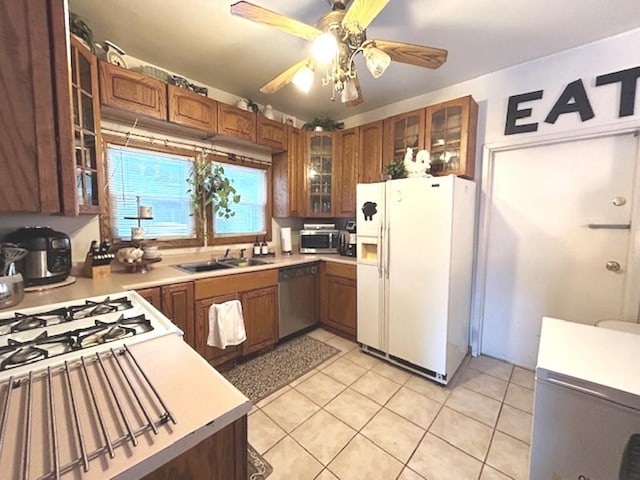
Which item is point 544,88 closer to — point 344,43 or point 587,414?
point 344,43


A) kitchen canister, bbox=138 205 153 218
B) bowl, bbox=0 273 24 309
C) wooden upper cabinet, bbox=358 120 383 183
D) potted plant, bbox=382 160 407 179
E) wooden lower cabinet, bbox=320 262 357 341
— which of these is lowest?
wooden lower cabinet, bbox=320 262 357 341

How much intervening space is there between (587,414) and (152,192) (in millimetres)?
3046

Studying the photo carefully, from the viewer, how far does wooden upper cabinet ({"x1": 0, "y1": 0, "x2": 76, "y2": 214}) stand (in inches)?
17.4

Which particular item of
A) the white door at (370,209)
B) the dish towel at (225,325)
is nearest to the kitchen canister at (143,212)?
the dish towel at (225,325)

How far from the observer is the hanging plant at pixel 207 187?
2.69 m

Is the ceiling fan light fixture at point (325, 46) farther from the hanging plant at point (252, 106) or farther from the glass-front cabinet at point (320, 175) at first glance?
the glass-front cabinet at point (320, 175)

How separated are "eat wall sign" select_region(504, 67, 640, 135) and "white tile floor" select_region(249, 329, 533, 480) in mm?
2090

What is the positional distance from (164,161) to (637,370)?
3.22m

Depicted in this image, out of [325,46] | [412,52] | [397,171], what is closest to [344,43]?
[325,46]

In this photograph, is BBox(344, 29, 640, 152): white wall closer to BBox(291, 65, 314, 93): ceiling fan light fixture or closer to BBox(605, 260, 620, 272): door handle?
BBox(605, 260, 620, 272): door handle

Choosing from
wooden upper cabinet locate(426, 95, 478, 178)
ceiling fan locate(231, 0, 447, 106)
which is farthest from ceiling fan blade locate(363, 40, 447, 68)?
wooden upper cabinet locate(426, 95, 478, 178)

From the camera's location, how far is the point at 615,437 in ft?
2.96

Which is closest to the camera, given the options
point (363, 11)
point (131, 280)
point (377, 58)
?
point (363, 11)

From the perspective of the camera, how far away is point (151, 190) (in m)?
2.47
